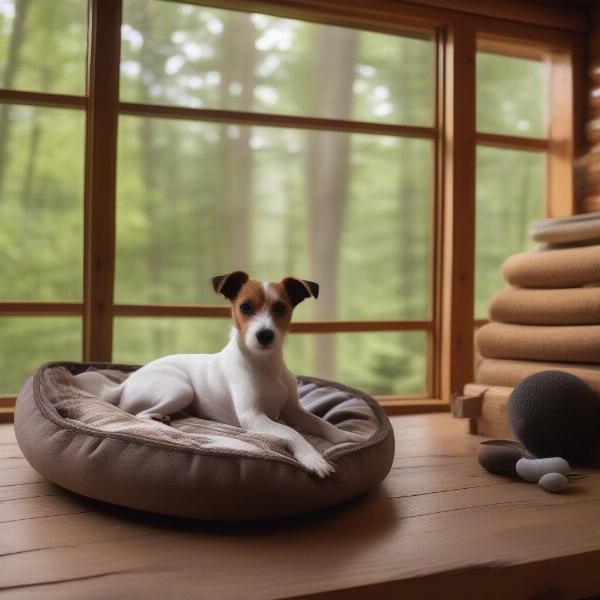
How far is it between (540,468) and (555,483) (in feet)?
0.33

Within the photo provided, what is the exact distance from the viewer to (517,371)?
9.23 ft

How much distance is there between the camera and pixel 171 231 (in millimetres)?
3865

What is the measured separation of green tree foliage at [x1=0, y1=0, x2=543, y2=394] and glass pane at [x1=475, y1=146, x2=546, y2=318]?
1 cm

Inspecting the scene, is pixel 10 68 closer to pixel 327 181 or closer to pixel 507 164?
pixel 327 181

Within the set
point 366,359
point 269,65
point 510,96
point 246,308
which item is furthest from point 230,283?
point 510,96

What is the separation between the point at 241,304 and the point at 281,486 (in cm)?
67

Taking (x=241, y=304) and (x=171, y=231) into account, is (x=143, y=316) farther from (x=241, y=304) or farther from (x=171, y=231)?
(x=241, y=304)

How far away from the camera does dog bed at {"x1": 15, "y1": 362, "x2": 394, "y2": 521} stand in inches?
64.1

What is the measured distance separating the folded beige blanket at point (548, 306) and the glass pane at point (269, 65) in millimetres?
1382

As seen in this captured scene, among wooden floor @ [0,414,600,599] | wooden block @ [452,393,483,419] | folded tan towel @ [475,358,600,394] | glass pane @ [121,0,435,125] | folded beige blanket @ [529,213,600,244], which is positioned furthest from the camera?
glass pane @ [121,0,435,125]

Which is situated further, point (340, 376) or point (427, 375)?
point (340, 376)

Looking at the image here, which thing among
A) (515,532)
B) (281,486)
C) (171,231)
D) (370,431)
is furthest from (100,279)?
(515,532)

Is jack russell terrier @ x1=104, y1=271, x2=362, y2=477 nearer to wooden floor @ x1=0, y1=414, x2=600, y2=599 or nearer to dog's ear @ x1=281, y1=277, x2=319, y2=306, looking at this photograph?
dog's ear @ x1=281, y1=277, x2=319, y2=306

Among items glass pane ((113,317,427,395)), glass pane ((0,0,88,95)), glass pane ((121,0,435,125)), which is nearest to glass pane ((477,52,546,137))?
glass pane ((121,0,435,125))
